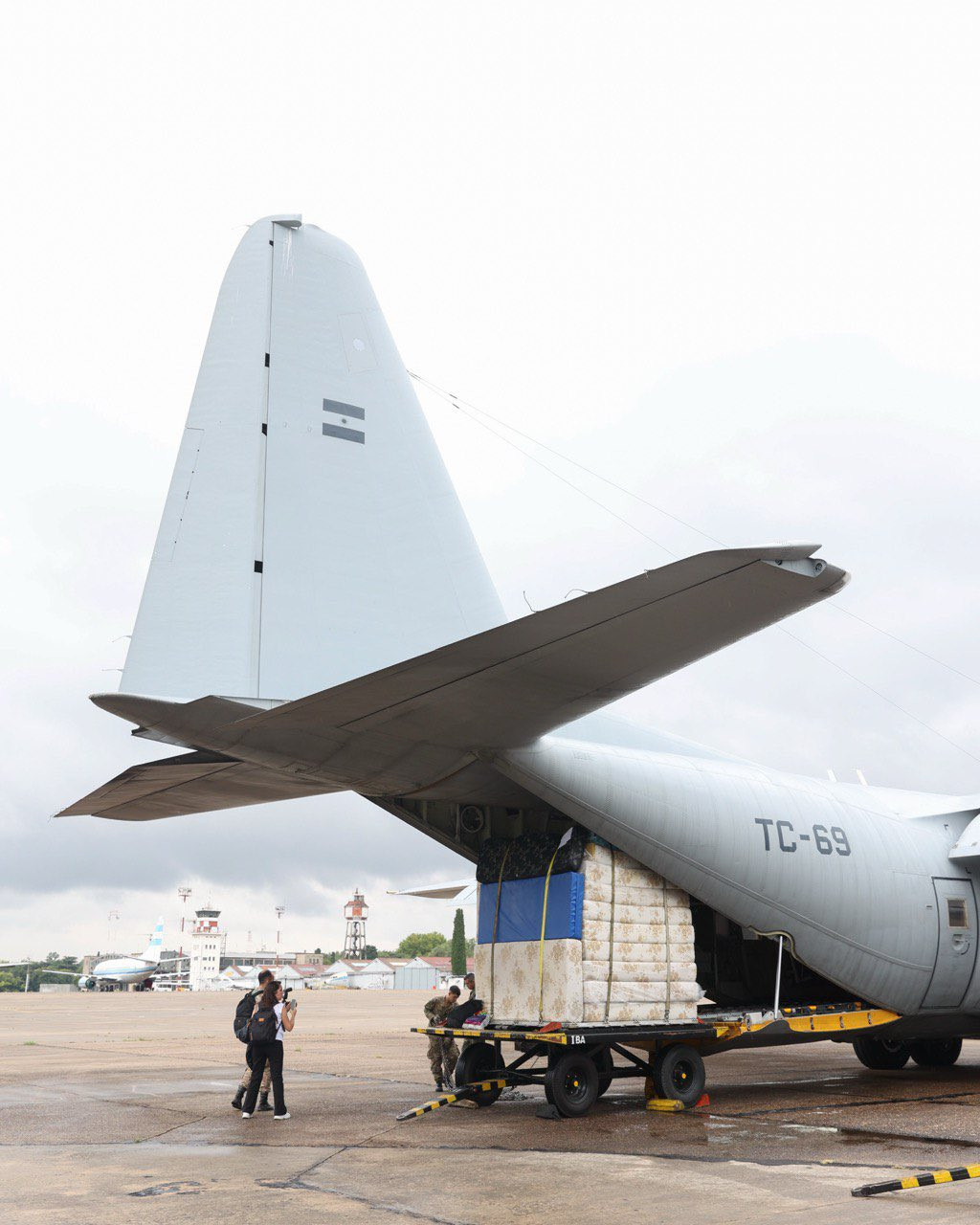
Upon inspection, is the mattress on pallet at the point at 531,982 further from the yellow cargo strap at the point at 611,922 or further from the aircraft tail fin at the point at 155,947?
the aircraft tail fin at the point at 155,947

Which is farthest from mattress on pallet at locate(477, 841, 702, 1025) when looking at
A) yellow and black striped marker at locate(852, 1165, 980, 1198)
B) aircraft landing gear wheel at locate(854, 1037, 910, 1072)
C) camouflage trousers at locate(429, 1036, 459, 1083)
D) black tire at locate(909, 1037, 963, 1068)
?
black tire at locate(909, 1037, 963, 1068)

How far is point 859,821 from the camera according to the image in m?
13.4

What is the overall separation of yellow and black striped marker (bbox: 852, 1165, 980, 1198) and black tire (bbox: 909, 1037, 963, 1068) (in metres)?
9.95

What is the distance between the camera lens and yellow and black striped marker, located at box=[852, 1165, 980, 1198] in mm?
6883

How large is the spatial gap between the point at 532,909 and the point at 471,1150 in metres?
2.88

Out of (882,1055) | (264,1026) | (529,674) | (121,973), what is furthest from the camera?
(121,973)

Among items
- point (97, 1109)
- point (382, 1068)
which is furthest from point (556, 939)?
point (382, 1068)

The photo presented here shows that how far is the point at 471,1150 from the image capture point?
8977mm

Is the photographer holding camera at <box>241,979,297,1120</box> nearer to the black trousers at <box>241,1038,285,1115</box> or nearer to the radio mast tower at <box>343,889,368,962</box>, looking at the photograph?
the black trousers at <box>241,1038,285,1115</box>

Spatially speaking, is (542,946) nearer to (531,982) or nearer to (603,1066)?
(531,982)

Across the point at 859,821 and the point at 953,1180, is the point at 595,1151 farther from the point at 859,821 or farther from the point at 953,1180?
the point at 859,821

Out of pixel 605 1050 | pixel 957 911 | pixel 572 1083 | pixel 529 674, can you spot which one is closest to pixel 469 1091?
pixel 572 1083

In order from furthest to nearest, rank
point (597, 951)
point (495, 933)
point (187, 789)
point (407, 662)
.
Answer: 1. point (495, 933)
2. point (187, 789)
3. point (597, 951)
4. point (407, 662)

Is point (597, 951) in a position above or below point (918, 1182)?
above
